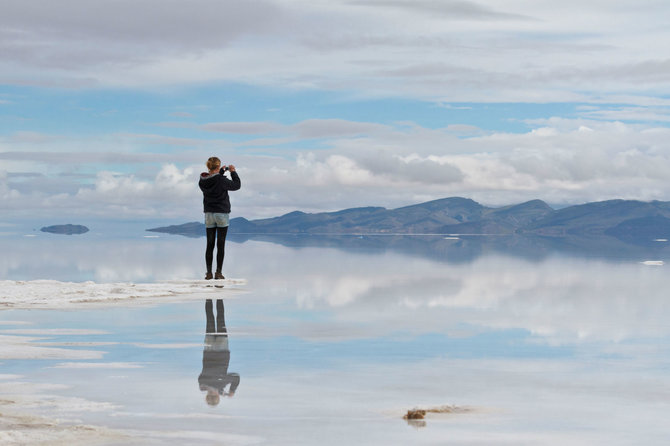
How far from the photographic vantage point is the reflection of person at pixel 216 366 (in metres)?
7.41

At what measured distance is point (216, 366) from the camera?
28.9ft

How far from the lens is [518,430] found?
6164 millimetres

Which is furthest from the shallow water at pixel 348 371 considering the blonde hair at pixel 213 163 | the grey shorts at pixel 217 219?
the blonde hair at pixel 213 163

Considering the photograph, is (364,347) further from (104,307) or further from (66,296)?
(66,296)

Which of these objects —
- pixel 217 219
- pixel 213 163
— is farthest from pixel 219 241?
pixel 213 163

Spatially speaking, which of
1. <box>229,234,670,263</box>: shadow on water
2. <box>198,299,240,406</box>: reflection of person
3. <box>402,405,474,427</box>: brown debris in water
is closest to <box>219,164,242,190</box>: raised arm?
<box>198,299,240,406</box>: reflection of person

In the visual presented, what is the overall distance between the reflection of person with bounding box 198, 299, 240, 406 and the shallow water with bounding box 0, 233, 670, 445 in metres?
0.09

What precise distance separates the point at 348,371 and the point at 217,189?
1308cm

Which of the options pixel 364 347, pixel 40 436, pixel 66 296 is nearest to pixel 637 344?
pixel 364 347

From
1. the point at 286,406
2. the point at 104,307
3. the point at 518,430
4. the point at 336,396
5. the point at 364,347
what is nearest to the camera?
the point at 518,430

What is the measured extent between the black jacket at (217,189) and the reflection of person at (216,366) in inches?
325

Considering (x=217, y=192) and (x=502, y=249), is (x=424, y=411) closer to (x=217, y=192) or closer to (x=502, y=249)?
(x=217, y=192)

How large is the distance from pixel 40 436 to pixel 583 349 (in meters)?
7.22

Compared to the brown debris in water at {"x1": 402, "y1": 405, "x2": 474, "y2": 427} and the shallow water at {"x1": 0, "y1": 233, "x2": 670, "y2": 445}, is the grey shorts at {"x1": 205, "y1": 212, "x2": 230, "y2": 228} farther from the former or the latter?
the brown debris in water at {"x1": 402, "y1": 405, "x2": 474, "y2": 427}
